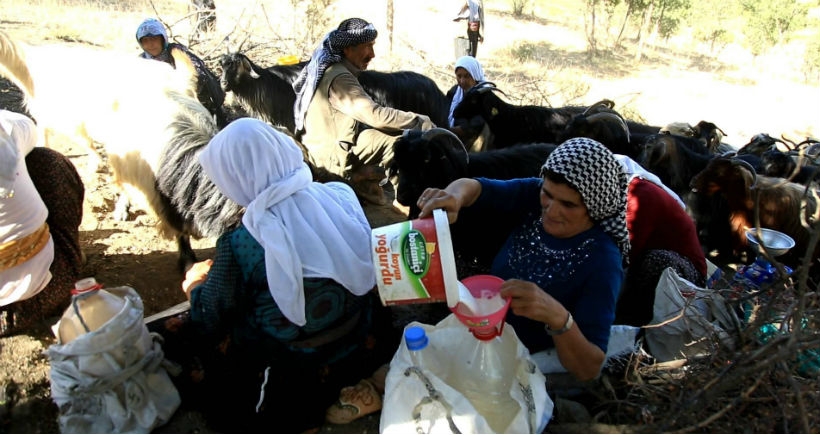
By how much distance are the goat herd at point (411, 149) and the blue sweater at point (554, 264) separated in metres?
1.21

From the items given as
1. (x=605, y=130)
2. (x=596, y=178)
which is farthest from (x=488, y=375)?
(x=605, y=130)

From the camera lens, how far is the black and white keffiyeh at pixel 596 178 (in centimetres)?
183

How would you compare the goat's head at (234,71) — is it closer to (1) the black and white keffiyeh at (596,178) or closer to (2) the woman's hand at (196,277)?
(2) the woman's hand at (196,277)

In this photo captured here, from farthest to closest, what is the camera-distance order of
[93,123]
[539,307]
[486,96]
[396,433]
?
[486,96] → [93,123] → [396,433] → [539,307]

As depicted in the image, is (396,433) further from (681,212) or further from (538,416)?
(681,212)

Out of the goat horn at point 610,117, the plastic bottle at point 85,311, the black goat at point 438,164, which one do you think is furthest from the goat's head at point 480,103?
the plastic bottle at point 85,311

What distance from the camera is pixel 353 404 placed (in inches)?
86.7

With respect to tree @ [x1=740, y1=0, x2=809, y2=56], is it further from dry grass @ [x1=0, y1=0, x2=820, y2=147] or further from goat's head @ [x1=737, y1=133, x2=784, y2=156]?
goat's head @ [x1=737, y1=133, x2=784, y2=156]

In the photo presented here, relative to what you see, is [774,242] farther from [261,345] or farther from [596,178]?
[261,345]

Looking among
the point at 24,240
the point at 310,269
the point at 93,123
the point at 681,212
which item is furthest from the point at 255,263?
the point at 93,123

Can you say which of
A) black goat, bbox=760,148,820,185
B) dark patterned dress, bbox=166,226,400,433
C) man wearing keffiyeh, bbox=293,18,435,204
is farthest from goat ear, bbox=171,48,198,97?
black goat, bbox=760,148,820,185

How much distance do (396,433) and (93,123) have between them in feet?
14.0

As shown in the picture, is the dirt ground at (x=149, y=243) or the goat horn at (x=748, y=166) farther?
the goat horn at (x=748, y=166)

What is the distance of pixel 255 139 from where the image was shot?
1.94 meters
